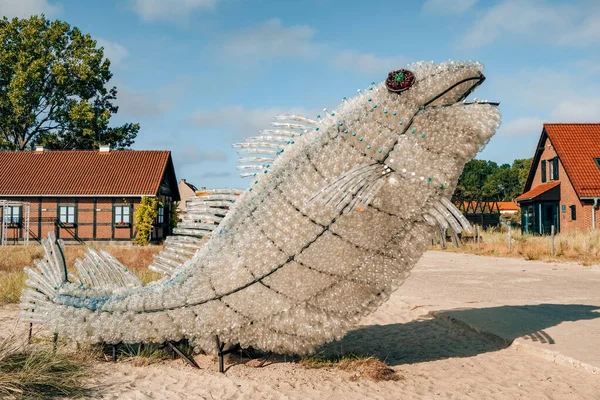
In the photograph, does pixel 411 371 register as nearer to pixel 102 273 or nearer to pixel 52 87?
pixel 102 273

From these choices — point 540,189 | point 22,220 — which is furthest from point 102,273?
point 540,189

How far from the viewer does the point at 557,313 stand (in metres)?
8.01

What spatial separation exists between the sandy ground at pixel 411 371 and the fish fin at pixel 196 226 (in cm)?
101

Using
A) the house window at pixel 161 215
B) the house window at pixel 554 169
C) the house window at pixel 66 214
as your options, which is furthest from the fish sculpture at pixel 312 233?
the house window at pixel 554 169

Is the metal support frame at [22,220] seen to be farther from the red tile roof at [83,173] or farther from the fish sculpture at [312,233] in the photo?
the fish sculpture at [312,233]

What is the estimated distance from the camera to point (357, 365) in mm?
5434

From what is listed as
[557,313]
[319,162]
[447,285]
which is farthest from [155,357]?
[447,285]

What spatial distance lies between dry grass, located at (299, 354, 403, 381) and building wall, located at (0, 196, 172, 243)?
20.8 metres

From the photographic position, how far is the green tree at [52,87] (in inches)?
1277

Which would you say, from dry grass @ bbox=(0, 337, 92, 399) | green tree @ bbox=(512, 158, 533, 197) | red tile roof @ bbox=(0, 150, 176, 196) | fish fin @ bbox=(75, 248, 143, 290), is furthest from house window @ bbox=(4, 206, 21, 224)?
green tree @ bbox=(512, 158, 533, 197)

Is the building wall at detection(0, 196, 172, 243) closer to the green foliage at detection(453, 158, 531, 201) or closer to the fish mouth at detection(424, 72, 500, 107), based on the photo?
the fish mouth at detection(424, 72, 500, 107)

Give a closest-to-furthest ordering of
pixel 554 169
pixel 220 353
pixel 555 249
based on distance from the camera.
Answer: pixel 220 353 < pixel 555 249 < pixel 554 169

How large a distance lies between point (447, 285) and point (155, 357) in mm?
8060

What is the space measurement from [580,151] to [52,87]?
97.4ft
